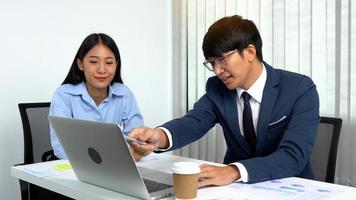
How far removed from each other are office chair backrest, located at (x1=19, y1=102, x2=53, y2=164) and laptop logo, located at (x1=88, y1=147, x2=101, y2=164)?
101cm

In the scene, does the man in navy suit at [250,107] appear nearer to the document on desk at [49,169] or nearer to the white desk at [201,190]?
the white desk at [201,190]

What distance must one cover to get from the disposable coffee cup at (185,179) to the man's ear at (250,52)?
64 centimetres

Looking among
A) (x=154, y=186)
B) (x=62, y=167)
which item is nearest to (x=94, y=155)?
(x=154, y=186)

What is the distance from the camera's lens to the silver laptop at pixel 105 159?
103cm

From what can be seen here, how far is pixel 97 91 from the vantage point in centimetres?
211

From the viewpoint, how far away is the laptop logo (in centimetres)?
114

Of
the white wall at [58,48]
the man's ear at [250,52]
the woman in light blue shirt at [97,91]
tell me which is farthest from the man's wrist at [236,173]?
the white wall at [58,48]

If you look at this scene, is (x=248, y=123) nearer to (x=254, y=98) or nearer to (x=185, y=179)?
(x=254, y=98)

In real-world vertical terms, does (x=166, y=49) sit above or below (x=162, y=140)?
above

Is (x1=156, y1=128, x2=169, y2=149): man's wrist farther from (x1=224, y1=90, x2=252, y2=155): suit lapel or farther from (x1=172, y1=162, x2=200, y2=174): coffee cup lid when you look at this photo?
(x1=172, y1=162, x2=200, y2=174): coffee cup lid

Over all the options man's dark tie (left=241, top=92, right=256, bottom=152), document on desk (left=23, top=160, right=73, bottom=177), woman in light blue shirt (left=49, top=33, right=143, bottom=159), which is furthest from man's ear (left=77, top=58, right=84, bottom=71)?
man's dark tie (left=241, top=92, right=256, bottom=152)

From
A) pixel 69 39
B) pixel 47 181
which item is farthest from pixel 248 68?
pixel 69 39

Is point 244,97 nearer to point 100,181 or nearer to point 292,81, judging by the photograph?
point 292,81

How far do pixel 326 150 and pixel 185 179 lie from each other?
2.58 feet
